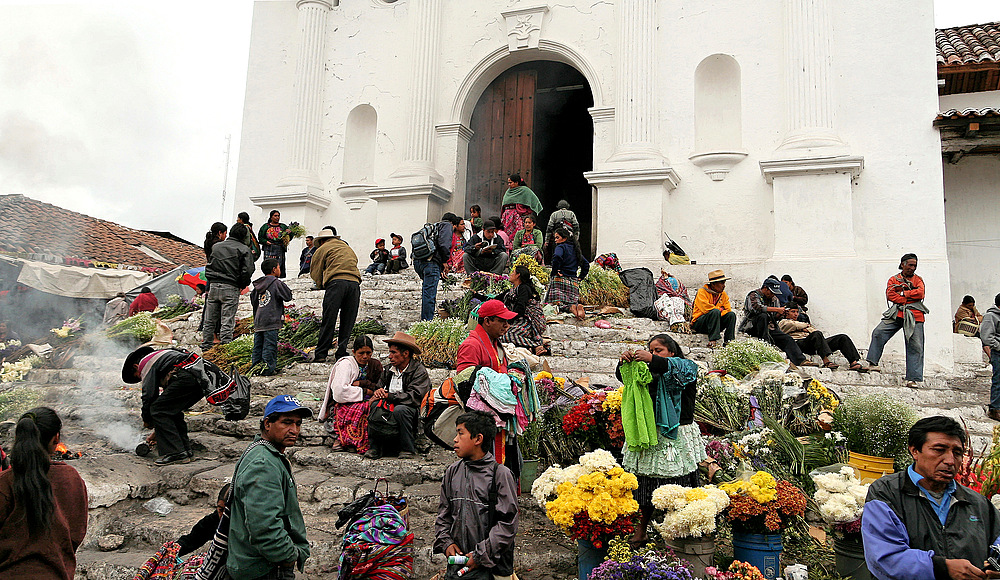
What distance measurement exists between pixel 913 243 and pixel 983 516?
9280mm

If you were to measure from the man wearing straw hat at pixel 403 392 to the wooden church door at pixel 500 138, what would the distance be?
29.7ft

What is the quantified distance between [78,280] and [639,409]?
1589 centimetres

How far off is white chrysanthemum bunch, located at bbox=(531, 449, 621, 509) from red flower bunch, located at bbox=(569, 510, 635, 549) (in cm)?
27

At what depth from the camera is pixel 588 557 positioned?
386 centimetres

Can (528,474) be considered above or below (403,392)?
below

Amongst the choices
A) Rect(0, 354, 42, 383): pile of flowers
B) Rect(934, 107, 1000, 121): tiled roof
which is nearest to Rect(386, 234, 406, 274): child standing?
Rect(0, 354, 42, 383): pile of flowers

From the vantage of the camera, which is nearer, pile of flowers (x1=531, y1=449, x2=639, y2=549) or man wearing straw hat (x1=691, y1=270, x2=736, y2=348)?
pile of flowers (x1=531, y1=449, x2=639, y2=549)

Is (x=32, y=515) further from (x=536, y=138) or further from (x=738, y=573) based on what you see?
(x=536, y=138)

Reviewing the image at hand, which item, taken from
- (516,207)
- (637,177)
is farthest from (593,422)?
(637,177)

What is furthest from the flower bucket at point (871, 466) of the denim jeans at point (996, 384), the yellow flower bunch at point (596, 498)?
the denim jeans at point (996, 384)

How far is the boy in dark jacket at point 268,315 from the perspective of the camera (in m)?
7.67

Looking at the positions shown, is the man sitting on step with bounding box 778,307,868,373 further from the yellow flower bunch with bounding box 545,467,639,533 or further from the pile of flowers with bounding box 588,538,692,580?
the pile of flowers with bounding box 588,538,692,580

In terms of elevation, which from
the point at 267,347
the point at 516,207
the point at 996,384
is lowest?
the point at 996,384

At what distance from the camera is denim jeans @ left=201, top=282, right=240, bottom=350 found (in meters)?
8.63
